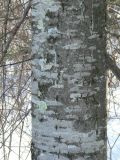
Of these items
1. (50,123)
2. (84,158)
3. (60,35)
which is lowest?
(84,158)

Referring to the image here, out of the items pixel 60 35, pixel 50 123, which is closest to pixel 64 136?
pixel 50 123

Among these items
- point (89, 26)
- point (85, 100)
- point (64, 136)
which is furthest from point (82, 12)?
point (64, 136)

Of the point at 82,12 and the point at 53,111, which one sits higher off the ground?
the point at 82,12

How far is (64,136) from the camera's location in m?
1.51

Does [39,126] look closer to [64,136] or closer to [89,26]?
[64,136]

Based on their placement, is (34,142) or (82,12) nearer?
(82,12)

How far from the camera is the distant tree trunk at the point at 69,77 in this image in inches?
58.0

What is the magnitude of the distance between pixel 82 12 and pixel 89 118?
31 cm

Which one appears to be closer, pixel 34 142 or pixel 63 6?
pixel 63 6

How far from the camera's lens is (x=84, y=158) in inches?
60.4

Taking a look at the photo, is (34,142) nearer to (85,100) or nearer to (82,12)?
(85,100)

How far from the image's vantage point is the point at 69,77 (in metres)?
1.48

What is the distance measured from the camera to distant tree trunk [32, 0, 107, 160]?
1473mm

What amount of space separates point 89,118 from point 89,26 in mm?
271
